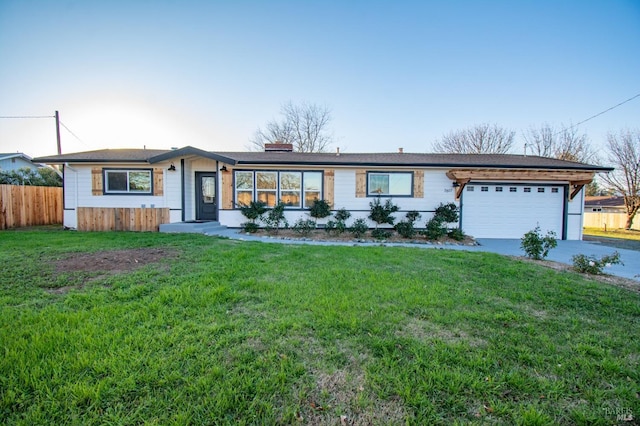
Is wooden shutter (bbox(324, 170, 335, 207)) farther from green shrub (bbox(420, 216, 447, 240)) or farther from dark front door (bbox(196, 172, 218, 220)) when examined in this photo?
dark front door (bbox(196, 172, 218, 220))

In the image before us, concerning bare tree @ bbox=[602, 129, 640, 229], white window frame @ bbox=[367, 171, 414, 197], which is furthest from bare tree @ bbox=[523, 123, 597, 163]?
white window frame @ bbox=[367, 171, 414, 197]

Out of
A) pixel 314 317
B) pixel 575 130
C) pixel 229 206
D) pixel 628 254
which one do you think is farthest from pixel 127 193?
pixel 575 130

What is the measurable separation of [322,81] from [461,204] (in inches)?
353

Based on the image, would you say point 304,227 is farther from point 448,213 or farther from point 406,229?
point 448,213

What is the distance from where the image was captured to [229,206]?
34.3ft

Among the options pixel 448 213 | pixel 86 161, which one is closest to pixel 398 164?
pixel 448 213

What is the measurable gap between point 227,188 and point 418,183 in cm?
760

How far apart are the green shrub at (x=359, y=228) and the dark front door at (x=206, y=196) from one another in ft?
18.8

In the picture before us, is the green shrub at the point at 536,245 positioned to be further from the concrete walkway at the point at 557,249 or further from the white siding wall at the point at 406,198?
the white siding wall at the point at 406,198

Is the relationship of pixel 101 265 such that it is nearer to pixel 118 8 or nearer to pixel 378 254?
pixel 378 254

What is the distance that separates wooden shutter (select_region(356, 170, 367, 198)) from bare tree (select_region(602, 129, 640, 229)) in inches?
739

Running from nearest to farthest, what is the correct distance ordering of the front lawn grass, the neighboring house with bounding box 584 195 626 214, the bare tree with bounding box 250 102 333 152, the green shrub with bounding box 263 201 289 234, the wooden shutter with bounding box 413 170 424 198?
1. the front lawn grass
2. the green shrub with bounding box 263 201 289 234
3. the wooden shutter with bounding box 413 170 424 198
4. the bare tree with bounding box 250 102 333 152
5. the neighboring house with bounding box 584 195 626 214

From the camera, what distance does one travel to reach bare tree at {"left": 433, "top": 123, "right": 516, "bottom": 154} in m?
24.3

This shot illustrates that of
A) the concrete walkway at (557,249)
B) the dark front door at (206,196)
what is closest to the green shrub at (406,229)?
the concrete walkway at (557,249)
